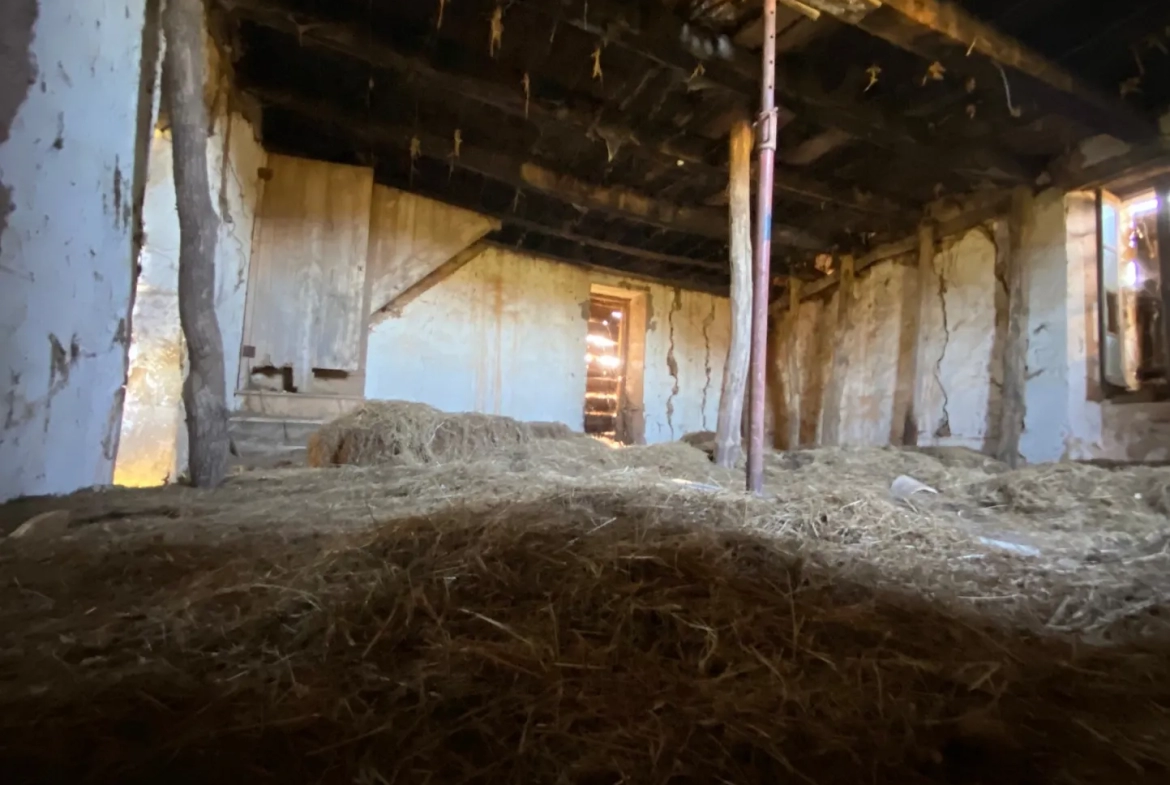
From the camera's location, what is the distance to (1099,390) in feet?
14.0

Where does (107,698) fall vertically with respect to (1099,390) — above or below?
below

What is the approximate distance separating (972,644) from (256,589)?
144 centimetres

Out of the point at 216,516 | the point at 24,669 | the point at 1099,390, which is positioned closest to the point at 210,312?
the point at 216,516

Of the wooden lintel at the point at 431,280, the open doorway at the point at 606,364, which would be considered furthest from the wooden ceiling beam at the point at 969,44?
the open doorway at the point at 606,364

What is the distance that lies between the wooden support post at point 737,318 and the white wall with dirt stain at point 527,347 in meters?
3.30

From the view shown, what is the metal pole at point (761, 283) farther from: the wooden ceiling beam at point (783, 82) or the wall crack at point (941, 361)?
the wall crack at point (941, 361)

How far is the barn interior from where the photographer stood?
83cm

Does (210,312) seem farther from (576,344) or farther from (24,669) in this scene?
(576,344)

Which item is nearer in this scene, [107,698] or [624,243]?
[107,698]


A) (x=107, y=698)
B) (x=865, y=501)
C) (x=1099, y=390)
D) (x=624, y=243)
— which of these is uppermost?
(x=624, y=243)

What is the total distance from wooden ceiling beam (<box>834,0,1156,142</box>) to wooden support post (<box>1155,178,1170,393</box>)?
23.7 inches

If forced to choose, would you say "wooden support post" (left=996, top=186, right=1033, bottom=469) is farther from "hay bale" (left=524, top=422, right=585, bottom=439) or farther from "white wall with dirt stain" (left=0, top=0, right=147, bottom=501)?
"white wall with dirt stain" (left=0, top=0, right=147, bottom=501)

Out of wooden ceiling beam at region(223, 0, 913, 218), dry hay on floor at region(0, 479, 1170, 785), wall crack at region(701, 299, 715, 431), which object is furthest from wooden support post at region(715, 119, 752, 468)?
wall crack at region(701, 299, 715, 431)

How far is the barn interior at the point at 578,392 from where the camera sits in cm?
83
